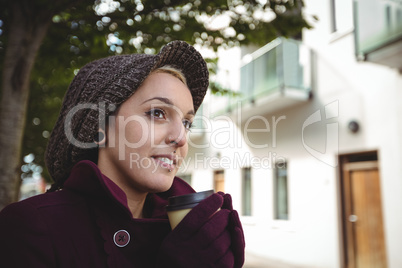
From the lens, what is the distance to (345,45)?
7562mm

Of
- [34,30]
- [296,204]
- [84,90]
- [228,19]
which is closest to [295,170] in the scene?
[296,204]

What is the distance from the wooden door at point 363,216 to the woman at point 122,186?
21.2ft

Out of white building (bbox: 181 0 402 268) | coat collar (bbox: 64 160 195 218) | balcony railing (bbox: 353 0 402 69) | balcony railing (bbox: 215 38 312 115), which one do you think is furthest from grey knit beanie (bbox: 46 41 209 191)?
balcony railing (bbox: 215 38 312 115)

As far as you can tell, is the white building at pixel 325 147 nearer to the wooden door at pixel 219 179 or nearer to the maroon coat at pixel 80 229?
the wooden door at pixel 219 179

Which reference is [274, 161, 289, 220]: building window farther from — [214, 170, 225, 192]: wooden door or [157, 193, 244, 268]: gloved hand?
[157, 193, 244, 268]: gloved hand

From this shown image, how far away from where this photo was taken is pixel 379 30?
21.2 ft

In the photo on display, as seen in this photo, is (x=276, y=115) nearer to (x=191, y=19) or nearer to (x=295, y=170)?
(x=295, y=170)

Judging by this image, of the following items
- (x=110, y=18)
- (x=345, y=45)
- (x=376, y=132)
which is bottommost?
(x=376, y=132)

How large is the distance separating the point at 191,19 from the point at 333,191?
5205mm

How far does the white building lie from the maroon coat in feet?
13.6

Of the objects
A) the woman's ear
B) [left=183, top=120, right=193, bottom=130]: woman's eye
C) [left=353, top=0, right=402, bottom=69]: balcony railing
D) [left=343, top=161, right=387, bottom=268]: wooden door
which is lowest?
[left=343, top=161, right=387, bottom=268]: wooden door

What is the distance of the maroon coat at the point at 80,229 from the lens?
945 millimetres

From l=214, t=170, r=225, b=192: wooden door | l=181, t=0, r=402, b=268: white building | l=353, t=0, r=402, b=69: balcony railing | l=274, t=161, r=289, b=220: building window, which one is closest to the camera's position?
l=353, t=0, r=402, b=69: balcony railing

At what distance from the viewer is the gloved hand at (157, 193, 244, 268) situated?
37.6 inches
